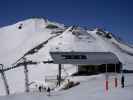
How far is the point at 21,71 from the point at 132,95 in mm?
38443

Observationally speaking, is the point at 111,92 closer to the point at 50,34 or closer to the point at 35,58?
the point at 35,58

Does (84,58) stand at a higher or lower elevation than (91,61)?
higher

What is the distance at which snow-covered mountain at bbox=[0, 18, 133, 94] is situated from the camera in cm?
5900

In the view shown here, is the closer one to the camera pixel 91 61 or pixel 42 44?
pixel 91 61

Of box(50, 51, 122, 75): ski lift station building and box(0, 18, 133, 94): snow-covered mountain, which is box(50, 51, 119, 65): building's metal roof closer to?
box(50, 51, 122, 75): ski lift station building

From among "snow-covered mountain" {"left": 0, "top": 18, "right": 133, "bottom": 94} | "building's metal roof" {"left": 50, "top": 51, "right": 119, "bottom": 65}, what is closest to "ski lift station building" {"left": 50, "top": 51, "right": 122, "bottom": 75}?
"building's metal roof" {"left": 50, "top": 51, "right": 119, "bottom": 65}

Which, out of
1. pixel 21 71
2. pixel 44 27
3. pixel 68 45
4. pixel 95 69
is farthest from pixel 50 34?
pixel 95 69

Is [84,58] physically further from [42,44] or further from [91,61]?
[42,44]

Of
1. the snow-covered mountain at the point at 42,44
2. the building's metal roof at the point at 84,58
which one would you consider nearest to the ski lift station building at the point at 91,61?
the building's metal roof at the point at 84,58

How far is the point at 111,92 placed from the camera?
28359 millimetres

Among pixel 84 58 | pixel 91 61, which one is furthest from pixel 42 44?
pixel 91 61

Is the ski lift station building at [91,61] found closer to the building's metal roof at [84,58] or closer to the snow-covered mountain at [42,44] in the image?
the building's metal roof at [84,58]

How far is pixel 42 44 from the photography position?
270 feet

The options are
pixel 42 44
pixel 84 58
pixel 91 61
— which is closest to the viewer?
pixel 91 61
